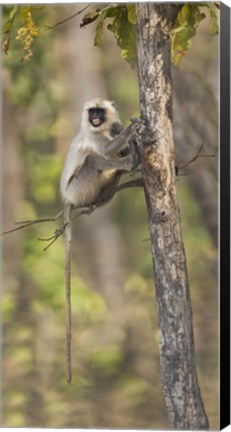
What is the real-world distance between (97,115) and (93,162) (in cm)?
38

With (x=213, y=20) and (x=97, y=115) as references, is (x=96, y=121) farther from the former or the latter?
(x=213, y=20)

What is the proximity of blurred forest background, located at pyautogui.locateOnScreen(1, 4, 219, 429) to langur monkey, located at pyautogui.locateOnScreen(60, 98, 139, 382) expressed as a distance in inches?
2.5

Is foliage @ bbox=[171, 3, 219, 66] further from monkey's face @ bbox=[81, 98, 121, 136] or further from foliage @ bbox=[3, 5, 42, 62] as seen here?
foliage @ bbox=[3, 5, 42, 62]

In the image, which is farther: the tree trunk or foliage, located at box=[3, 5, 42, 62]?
foliage, located at box=[3, 5, 42, 62]

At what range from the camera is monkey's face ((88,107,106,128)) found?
787cm

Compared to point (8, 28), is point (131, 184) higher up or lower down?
lower down

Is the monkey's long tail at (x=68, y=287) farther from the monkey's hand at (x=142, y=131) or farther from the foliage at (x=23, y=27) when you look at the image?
the foliage at (x=23, y=27)

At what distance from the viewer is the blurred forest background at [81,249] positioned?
7594 mm

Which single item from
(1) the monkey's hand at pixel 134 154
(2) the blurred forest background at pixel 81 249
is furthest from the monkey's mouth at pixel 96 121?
(1) the monkey's hand at pixel 134 154

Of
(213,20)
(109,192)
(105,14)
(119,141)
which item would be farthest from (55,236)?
(213,20)

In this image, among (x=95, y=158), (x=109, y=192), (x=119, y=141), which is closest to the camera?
(x=119, y=141)

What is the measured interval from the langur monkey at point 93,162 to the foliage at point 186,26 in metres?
0.58

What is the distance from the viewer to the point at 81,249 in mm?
7922

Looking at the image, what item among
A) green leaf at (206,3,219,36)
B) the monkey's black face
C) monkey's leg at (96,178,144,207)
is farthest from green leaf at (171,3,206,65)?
monkey's leg at (96,178,144,207)
